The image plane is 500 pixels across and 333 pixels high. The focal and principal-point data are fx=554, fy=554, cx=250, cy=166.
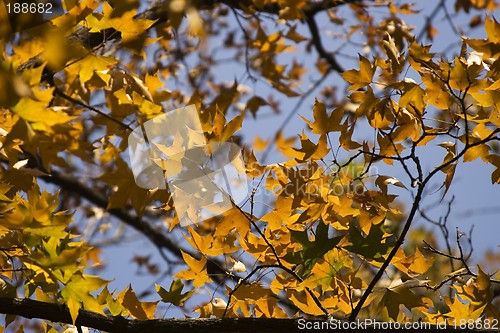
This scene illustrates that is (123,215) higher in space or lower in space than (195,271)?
lower

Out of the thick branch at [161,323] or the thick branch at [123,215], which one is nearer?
the thick branch at [161,323]

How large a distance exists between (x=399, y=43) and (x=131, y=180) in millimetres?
1936

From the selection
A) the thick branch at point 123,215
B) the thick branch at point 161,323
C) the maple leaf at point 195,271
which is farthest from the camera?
the thick branch at point 123,215

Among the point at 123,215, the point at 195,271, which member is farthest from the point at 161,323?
the point at 123,215

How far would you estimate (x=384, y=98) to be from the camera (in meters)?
1.43

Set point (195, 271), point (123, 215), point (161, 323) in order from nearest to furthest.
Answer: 1. point (161, 323)
2. point (195, 271)
3. point (123, 215)

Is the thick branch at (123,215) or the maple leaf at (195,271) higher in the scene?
the maple leaf at (195,271)

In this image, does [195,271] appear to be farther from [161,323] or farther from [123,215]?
[123,215]

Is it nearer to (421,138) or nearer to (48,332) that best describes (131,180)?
(48,332)

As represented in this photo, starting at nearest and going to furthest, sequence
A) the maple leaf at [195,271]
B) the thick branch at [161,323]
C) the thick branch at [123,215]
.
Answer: the thick branch at [161,323] → the maple leaf at [195,271] → the thick branch at [123,215]

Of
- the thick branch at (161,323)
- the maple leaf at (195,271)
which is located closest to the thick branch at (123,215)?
the maple leaf at (195,271)

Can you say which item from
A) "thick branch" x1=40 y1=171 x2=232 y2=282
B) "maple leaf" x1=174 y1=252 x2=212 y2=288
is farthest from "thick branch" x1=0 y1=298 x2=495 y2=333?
"thick branch" x1=40 y1=171 x2=232 y2=282

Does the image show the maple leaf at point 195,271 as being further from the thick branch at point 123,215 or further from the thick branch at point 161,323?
the thick branch at point 123,215

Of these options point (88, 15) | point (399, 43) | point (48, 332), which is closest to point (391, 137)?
point (88, 15)
